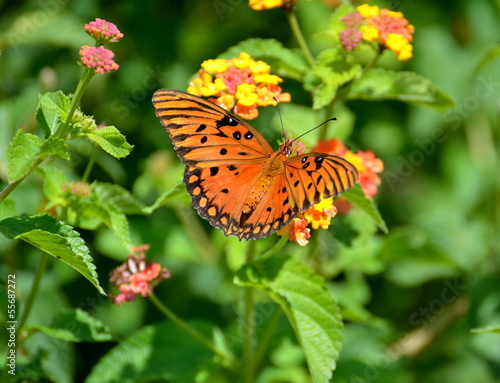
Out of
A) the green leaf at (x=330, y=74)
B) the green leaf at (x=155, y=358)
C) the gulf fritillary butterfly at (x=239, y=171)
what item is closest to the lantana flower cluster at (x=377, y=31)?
the green leaf at (x=330, y=74)

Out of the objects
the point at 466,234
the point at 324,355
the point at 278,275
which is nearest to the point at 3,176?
the point at 278,275

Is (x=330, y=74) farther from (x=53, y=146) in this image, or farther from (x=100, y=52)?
(x=53, y=146)

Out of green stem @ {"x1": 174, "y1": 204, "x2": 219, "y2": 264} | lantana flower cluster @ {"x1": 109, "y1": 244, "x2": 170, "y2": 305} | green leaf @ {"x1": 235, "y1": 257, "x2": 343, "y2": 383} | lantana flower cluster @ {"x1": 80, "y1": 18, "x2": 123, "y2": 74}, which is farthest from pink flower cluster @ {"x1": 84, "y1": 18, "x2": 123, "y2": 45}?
green stem @ {"x1": 174, "y1": 204, "x2": 219, "y2": 264}

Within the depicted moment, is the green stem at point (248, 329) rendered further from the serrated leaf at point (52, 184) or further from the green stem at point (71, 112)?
the green stem at point (71, 112)

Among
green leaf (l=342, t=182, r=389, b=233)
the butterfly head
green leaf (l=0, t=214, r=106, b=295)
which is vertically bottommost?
green leaf (l=0, t=214, r=106, b=295)

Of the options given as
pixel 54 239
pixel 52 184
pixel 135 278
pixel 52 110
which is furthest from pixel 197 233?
pixel 54 239

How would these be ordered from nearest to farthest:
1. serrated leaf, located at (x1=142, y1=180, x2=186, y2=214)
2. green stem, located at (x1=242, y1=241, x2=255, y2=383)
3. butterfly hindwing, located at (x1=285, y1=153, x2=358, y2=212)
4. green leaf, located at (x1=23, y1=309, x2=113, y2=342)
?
butterfly hindwing, located at (x1=285, y1=153, x2=358, y2=212), serrated leaf, located at (x1=142, y1=180, x2=186, y2=214), green leaf, located at (x1=23, y1=309, x2=113, y2=342), green stem, located at (x1=242, y1=241, x2=255, y2=383)

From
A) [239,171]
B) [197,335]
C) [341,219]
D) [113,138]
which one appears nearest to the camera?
[113,138]

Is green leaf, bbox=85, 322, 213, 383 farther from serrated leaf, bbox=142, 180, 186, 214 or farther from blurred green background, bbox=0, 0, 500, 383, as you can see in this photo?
serrated leaf, bbox=142, 180, 186, 214
